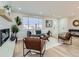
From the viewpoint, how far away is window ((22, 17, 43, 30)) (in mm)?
8695

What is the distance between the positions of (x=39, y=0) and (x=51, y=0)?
0.52 meters

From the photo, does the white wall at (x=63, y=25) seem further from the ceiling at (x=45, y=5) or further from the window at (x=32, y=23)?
the ceiling at (x=45, y=5)

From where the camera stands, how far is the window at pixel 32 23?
8.70m

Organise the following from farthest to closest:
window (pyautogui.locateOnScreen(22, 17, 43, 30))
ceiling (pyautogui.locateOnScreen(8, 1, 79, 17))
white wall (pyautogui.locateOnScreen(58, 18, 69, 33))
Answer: white wall (pyautogui.locateOnScreen(58, 18, 69, 33)), window (pyautogui.locateOnScreen(22, 17, 43, 30)), ceiling (pyautogui.locateOnScreen(8, 1, 79, 17))

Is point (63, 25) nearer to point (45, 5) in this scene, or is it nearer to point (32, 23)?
point (32, 23)

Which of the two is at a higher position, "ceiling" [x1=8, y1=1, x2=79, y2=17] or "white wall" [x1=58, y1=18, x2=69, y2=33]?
"ceiling" [x1=8, y1=1, x2=79, y2=17]

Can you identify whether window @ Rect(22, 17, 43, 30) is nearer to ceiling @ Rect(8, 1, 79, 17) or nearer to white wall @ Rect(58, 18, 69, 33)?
ceiling @ Rect(8, 1, 79, 17)

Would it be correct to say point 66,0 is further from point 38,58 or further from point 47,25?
point 47,25

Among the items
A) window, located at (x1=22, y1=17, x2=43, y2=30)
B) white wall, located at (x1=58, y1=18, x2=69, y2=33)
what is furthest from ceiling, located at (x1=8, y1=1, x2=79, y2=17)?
white wall, located at (x1=58, y1=18, x2=69, y2=33)

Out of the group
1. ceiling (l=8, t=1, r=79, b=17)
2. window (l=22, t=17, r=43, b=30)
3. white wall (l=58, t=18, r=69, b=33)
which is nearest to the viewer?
ceiling (l=8, t=1, r=79, b=17)

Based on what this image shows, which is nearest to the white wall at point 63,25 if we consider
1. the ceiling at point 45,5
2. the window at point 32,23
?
the window at point 32,23

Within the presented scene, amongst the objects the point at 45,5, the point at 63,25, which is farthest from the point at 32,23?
the point at 45,5

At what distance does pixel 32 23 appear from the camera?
363 inches

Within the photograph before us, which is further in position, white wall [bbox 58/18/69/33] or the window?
white wall [bbox 58/18/69/33]
